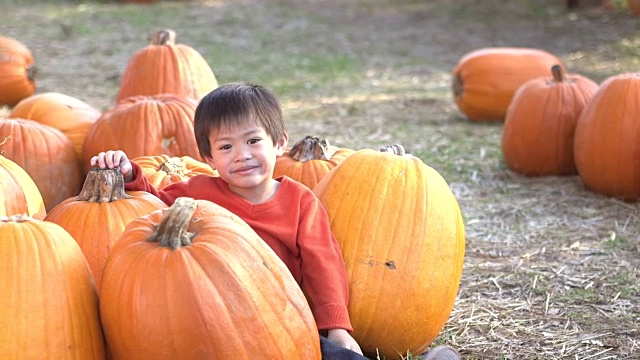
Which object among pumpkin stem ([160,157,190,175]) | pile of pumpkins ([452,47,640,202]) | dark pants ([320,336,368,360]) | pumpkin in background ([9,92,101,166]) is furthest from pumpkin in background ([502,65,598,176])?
dark pants ([320,336,368,360])

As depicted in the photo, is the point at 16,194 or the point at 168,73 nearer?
the point at 16,194

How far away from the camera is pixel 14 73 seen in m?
7.87

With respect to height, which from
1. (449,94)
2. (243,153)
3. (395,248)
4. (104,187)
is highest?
(243,153)

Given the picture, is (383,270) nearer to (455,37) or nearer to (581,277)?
(581,277)

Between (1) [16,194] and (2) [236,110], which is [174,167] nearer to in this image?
(1) [16,194]

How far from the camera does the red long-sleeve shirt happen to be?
3.06m

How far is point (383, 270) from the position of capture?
10.5 ft

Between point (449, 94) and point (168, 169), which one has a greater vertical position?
point (168, 169)

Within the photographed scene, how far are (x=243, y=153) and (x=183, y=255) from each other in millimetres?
628

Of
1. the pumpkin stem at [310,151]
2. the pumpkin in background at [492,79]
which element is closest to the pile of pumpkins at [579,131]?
the pumpkin in background at [492,79]

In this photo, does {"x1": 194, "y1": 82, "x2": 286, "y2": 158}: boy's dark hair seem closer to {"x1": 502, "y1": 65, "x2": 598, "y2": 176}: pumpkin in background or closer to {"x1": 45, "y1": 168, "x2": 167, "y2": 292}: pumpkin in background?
{"x1": 45, "y1": 168, "x2": 167, "y2": 292}: pumpkin in background

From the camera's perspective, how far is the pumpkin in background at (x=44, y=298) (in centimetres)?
252

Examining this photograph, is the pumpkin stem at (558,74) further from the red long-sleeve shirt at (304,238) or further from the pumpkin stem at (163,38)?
the red long-sleeve shirt at (304,238)

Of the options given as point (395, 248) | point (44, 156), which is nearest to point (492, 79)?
point (44, 156)
